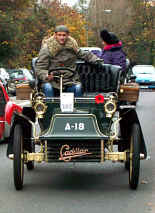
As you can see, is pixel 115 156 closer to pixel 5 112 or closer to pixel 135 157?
pixel 135 157

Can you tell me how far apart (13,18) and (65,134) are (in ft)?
121

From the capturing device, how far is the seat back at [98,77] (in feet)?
34.9

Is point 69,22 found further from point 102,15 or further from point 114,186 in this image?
point 114,186

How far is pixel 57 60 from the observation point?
10.1 m

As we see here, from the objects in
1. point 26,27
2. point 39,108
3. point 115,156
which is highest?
point 39,108

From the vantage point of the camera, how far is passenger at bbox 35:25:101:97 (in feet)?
32.4

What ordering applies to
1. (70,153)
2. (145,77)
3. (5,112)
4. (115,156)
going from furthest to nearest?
(145,77), (5,112), (115,156), (70,153)

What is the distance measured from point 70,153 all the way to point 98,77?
258 cm

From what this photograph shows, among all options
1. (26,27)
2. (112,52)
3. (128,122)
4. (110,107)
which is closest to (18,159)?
(110,107)

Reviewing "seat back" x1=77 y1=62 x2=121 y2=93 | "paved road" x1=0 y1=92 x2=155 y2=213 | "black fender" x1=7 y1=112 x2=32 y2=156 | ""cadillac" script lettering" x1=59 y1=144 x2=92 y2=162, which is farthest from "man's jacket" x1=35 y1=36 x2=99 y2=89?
""cadillac" script lettering" x1=59 y1=144 x2=92 y2=162

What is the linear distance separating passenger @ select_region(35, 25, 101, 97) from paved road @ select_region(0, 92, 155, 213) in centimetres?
124

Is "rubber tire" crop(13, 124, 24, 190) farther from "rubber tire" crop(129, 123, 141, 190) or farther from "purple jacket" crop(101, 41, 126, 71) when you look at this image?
"purple jacket" crop(101, 41, 126, 71)

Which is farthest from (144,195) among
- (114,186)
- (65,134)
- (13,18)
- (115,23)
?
(115,23)

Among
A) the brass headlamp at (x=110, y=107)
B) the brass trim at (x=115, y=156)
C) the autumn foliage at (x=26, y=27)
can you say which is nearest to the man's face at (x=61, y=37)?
the brass headlamp at (x=110, y=107)
